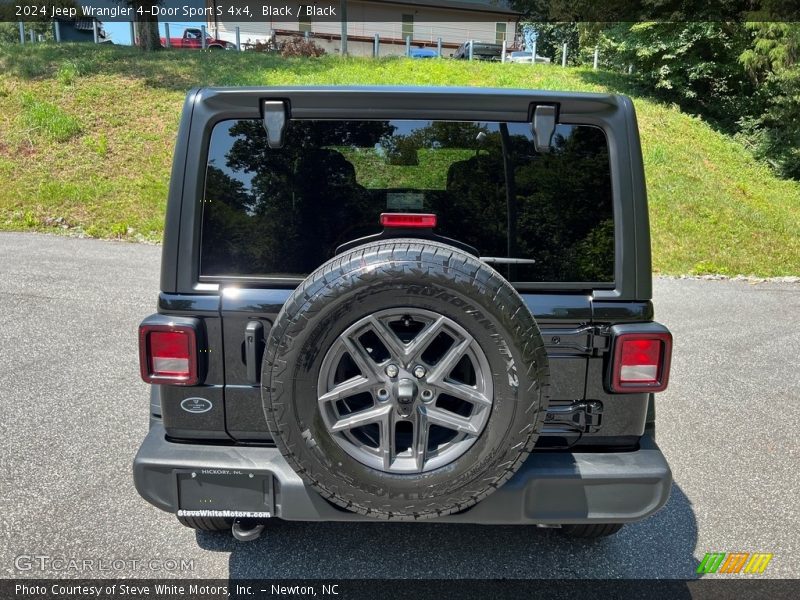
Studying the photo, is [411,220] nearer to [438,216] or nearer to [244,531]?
[438,216]

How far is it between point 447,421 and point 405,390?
0.18 meters

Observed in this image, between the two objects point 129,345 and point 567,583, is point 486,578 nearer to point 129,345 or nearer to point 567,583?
point 567,583

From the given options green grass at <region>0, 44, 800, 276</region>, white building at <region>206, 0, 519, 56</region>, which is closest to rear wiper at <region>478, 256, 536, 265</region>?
green grass at <region>0, 44, 800, 276</region>

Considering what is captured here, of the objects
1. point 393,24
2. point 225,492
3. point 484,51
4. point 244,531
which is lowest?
point 244,531

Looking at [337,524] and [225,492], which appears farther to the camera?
[337,524]

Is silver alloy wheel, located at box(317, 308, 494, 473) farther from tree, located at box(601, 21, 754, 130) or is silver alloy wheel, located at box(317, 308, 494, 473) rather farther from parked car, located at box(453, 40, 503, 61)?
parked car, located at box(453, 40, 503, 61)

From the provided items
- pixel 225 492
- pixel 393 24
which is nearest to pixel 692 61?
pixel 225 492

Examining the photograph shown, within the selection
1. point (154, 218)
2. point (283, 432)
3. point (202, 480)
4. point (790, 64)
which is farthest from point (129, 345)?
point (790, 64)

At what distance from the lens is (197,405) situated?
2.42 metres

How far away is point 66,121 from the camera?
13977mm

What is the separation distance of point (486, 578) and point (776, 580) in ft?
4.20

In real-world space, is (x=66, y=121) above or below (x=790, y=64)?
below

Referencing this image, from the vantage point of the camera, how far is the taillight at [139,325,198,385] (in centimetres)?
232

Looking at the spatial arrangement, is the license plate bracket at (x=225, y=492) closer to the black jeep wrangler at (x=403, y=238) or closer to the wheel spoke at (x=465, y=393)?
the black jeep wrangler at (x=403, y=238)
